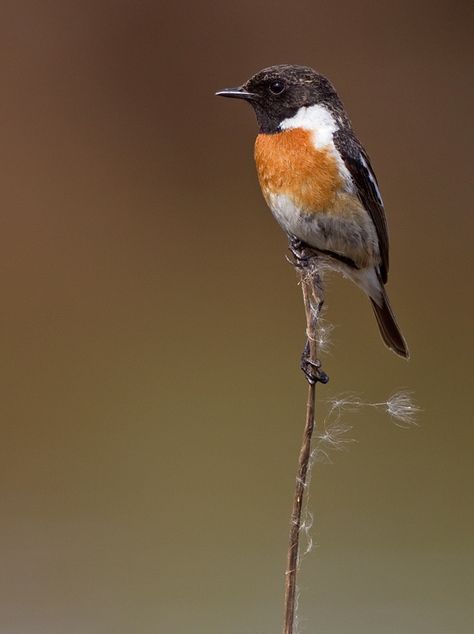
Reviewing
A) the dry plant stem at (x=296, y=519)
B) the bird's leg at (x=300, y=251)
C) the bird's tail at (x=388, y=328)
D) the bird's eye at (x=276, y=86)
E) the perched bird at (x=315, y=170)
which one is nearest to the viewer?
the dry plant stem at (x=296, y=519)

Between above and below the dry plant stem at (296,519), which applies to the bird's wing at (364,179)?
above

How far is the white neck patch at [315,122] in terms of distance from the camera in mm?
3002

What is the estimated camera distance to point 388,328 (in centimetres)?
337

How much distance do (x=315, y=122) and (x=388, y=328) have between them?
0.70m

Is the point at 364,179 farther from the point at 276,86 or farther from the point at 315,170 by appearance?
the point at 276,86

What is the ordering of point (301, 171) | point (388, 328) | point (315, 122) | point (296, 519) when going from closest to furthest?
point (296, 519) → point (301, 171) → point (315, 122) → point (388, 328)

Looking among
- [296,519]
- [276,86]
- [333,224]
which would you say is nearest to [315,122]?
[276,86]

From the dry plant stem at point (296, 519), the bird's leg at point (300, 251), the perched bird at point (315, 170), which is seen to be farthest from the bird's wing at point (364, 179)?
the dry plant stem at point (296, 519)

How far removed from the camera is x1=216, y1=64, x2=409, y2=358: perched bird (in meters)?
2.93

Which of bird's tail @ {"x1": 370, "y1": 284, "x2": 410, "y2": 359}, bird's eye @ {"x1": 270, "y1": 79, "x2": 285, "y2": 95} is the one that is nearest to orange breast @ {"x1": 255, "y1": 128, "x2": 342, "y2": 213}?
bird's eye @ {"x1": 270, "y1": 79, "x2": 285, "y2": 95}

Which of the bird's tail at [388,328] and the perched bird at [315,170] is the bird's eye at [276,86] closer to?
the perched bird at [315,170]

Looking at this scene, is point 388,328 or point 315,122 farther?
point 388,328

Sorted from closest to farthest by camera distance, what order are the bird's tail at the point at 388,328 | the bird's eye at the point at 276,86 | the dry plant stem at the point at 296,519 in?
the dry plant stem at the point at 296,519 → the bird's eye at the point at 276,86 → the bird's tail at the point at 388,328

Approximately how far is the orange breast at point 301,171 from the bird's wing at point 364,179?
68mm
